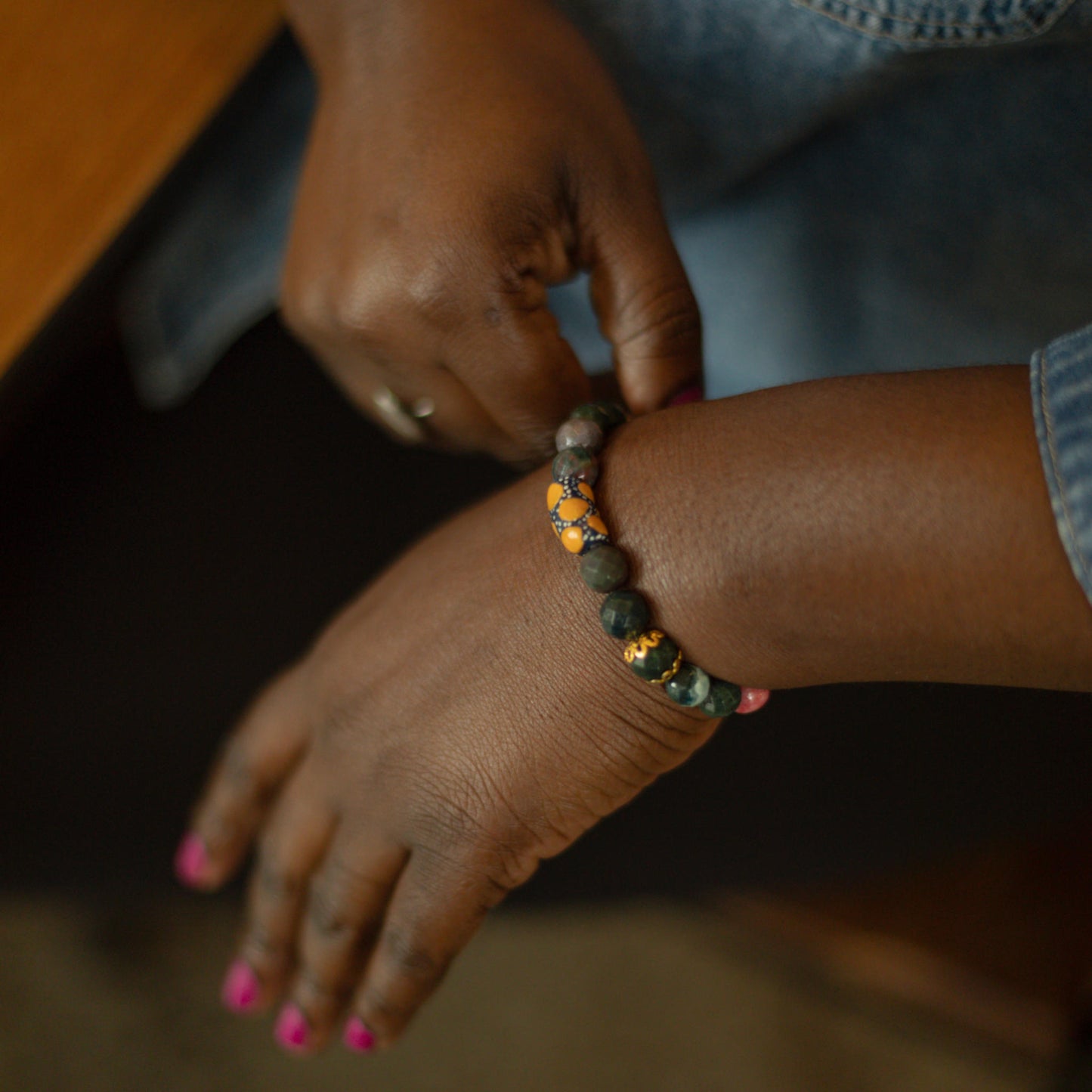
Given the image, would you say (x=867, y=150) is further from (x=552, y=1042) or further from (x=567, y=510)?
(x=552, y=1042)

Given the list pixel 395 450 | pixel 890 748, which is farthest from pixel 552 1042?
pixel 395 450

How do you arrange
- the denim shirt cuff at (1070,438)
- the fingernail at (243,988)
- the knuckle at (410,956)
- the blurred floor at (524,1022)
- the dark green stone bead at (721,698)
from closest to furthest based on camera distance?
the denim shirt cuff at (1070,438), the dark green stone bead at (721,698), the knuckle at (410,956), the fingernail at (243,988), the blurred floor at (524,1022)

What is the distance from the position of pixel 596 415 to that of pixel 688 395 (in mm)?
86

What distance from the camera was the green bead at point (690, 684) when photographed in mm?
500

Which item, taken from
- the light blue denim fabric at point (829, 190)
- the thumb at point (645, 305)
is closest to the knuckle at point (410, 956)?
the thumb at point (645, 305)

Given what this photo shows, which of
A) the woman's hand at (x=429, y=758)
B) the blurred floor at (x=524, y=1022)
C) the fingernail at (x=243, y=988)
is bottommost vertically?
the blurred floor at (x=524, y=1022)

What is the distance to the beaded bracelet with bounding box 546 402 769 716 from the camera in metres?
0.49

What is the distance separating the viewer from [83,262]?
0.64 metres

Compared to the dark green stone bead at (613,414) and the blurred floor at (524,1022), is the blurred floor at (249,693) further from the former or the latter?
the blurred floor at (524,1022)

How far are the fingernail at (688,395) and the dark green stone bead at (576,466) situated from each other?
0.31 ft

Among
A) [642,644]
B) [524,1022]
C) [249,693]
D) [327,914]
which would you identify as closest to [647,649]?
[642,644]

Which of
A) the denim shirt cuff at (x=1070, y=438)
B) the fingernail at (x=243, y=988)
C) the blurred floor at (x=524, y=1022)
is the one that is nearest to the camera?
the denim shirt cuff at (x=1070, y=438)

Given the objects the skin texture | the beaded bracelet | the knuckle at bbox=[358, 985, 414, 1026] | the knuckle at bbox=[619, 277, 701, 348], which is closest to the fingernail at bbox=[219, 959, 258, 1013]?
the skin texture

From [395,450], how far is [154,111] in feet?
1.05
